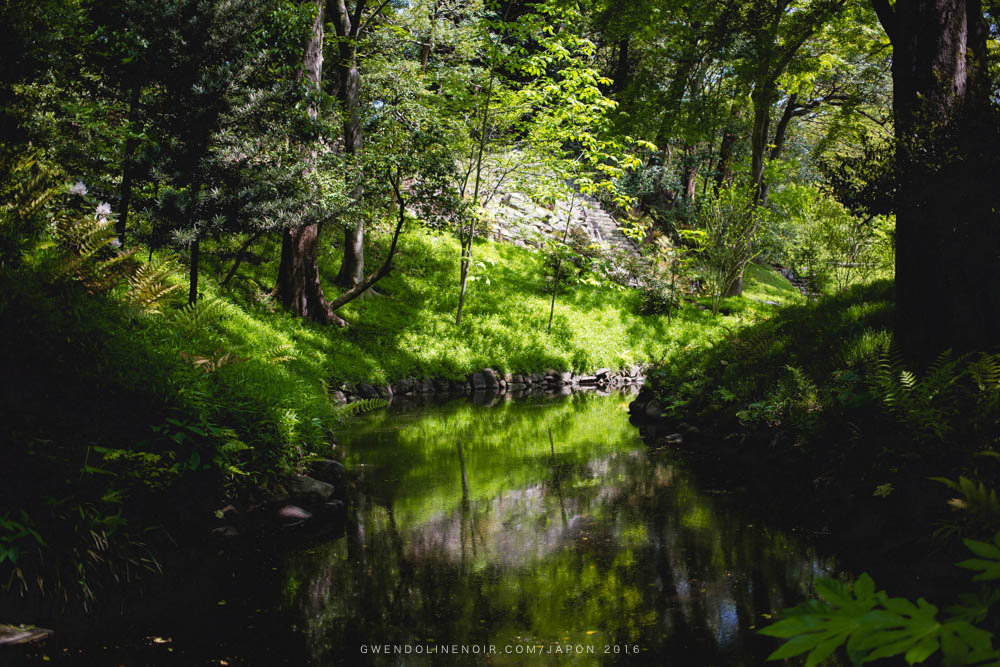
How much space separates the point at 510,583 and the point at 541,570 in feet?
1.02

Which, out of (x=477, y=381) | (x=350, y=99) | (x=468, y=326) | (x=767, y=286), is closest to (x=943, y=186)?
(x=477, y=381)

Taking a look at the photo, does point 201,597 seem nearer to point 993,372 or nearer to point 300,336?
point 993,372

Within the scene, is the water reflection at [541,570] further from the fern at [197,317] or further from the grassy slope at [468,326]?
the grassy slope at [468,326]

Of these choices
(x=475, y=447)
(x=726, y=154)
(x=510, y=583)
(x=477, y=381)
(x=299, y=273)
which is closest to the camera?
(x=510, y=583)

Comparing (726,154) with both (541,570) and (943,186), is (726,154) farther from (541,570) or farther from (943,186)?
(541,570)

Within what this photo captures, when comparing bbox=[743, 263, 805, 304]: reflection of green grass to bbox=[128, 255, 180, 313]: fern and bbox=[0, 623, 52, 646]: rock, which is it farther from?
bbox=[0, 623, 52, 646]: rock

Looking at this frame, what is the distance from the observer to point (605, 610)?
3.69 metres

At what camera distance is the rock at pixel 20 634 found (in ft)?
10.3

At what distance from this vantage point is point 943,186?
472cm

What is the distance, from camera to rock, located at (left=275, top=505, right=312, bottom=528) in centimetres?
522

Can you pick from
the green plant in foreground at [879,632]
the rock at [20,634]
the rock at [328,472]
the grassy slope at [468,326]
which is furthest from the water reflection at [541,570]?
the grassy slope at [468,326]


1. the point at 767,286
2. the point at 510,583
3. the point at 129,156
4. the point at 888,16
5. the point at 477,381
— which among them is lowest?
the point at 510,583

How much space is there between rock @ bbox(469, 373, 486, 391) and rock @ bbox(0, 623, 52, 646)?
11.0 meters

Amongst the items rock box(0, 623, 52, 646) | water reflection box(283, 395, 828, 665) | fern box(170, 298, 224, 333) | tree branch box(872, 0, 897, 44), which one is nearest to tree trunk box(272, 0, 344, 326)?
water reflection box(283, 395, 828, 665)
